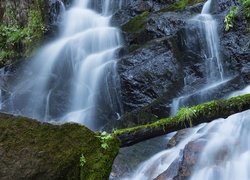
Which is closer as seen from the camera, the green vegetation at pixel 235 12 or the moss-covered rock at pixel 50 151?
→ the moss-covered rock at pixel 50 151

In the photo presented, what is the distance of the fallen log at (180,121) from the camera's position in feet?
17.7

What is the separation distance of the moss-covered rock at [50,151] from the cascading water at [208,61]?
410cm

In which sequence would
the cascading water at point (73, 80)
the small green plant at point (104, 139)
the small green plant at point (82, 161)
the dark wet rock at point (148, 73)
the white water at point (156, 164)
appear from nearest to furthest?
the small green plant at point (82, 161) < the small green plant at point (104, 139) < the white water at point (156, 164) < the dark wet rock at point (148, 73) < the cascading water at point (73, 80)

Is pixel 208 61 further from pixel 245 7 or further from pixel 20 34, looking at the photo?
pixel 20 34

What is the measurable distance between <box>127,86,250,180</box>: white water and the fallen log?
0.73 ft

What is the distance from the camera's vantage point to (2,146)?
4531 millimetres

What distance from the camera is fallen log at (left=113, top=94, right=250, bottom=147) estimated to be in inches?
212

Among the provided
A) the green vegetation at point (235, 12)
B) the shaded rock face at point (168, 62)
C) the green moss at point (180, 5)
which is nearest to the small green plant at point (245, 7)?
the green vegetation at point (235, 12)

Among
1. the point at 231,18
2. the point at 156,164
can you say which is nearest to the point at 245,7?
the point at 231,18

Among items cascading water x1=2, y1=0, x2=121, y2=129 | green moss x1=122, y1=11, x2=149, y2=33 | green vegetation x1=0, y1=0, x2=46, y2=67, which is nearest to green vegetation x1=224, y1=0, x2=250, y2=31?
green moss x1=122, y1=11, x2=149, y2=33

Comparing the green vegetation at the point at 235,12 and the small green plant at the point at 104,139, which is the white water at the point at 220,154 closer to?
the small green plant at the point at 104,139

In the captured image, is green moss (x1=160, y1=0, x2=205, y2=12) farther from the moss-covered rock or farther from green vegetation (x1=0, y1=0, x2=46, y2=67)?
the moss-covered rock

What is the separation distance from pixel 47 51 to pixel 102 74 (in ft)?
9.88

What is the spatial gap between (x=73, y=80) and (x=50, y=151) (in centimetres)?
624
